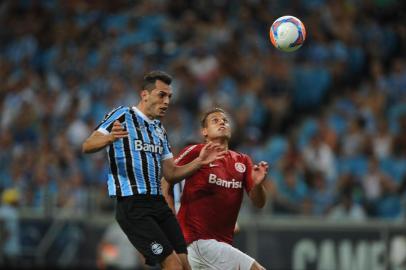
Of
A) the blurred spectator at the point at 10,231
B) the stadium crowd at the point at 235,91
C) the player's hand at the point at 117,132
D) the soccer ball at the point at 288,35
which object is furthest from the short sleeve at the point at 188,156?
the blurred spectator at the point at 10,231

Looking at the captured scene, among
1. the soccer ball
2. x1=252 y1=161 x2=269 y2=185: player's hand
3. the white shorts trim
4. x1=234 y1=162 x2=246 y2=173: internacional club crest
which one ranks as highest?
the soccer ball

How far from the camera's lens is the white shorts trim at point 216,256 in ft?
31.3

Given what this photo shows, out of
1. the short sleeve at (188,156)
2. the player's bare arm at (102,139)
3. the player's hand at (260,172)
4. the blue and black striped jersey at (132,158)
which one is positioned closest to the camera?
the player's bare arm at (102,139)

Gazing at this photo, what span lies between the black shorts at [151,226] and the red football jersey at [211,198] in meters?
0.57

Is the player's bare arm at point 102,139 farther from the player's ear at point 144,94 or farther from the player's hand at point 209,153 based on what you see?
the player's hand at point 209,153

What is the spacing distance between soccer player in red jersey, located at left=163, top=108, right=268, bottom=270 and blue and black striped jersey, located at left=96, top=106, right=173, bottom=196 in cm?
63

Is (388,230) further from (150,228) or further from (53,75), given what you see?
(53,75)

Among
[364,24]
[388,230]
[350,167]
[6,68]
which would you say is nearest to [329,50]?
[364,24]

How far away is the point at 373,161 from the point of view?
15.3 metres

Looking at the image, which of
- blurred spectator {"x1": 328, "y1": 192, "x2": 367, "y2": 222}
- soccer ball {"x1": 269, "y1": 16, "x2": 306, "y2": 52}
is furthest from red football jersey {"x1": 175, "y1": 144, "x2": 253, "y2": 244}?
blurred spectator {"x1": 328, "y1": 192, "x2": 367, "y2": 222}

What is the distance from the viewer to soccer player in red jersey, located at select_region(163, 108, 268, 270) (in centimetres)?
958

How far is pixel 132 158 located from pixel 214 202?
1.09 metres

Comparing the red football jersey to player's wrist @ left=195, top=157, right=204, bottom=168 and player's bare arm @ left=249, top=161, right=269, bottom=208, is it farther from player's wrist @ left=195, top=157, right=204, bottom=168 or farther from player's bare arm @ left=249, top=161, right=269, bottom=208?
player's wrist @ left=195, top=157, right=204, bottom=168

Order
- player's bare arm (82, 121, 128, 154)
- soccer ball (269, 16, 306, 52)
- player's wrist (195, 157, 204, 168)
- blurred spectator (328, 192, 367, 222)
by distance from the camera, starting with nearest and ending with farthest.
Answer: player's bare arm (82, 121, 128, 154), player's wrist (195, 157, 204, 168), soccer ball (269, 16, 306, 52), blurred spectator (328, 192, 367, 222)
